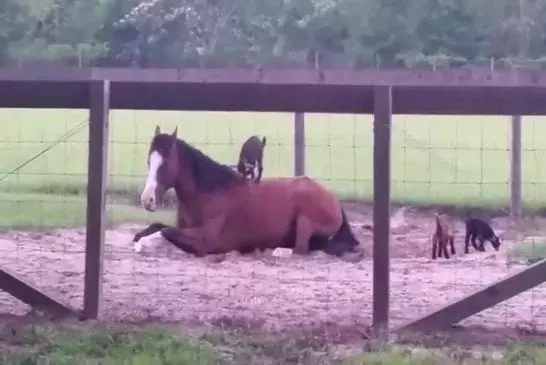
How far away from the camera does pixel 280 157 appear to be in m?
15.1

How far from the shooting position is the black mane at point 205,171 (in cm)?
733

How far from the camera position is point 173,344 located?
4.82 m

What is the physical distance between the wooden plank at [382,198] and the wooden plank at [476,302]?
0.78 feet

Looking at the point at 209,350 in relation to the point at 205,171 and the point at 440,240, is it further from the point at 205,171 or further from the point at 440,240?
the point at 440,240

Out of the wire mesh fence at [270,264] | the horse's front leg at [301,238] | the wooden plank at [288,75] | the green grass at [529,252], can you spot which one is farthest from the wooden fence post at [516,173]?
the horse's front leg at [301,238]

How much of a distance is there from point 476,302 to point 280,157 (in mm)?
9778

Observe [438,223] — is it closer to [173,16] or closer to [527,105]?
[527,105]

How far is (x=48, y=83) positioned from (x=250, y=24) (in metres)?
15.4

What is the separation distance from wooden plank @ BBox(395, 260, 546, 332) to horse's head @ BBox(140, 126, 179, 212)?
2254 mm

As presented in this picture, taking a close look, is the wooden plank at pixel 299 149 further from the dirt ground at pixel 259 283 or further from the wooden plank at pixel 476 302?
the wooden plank at pixel 476 302

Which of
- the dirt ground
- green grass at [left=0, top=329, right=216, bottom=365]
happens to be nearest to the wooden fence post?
the dirt ground

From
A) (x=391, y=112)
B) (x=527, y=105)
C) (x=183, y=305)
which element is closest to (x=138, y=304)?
(x=183, y=305)

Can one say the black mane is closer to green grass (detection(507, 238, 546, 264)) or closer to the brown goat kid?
the brown goat kid

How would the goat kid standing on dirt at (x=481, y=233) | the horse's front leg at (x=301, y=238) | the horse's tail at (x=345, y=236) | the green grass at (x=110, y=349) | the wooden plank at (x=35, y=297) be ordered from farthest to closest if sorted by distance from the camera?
the goat kid standing on dirt at (x=481, y=233) < the horse's tail at (x=345, y=236) < the horse's front leg at (x=301, y=238) < the wooden plank at (x=35, y=297) < the green grass at (x=110, y=349)
